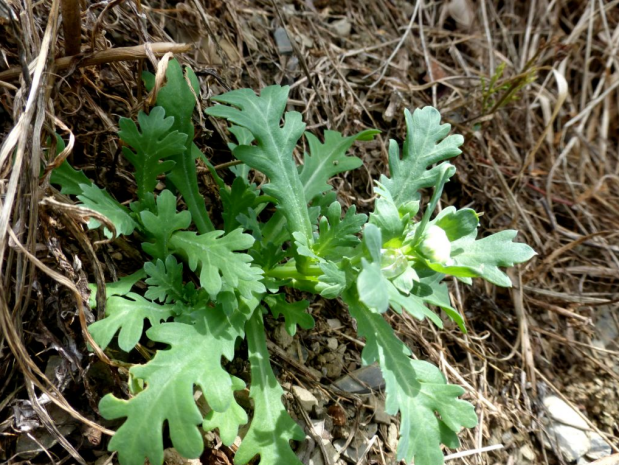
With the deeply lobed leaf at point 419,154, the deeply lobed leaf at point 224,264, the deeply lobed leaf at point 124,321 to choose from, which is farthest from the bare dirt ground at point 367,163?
the deeply lobed leaf at point 419,154

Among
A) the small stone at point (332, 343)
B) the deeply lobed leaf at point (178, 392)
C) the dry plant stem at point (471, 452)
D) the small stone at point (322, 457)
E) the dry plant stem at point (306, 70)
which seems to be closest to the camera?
the deeply lobed leaf at point (178, 392)

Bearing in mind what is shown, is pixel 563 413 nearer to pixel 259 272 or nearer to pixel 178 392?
pixel 259 272

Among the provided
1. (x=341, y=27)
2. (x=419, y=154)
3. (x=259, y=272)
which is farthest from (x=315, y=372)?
(x=341, y=27)

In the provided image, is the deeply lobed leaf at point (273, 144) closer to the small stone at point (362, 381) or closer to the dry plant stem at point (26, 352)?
the small stone at point (362, 381)

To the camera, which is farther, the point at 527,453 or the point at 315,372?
the point at 527,453

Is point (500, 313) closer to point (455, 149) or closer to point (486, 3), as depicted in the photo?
point (455, 149)

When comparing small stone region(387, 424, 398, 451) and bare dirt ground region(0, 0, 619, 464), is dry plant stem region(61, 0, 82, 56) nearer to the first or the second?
bare dirt ground region(0, 0, 619, 464)

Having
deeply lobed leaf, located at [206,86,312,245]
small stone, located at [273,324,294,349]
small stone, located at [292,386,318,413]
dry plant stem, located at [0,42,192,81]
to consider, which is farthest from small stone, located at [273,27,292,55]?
small stone, located at [292,386,318,413]
